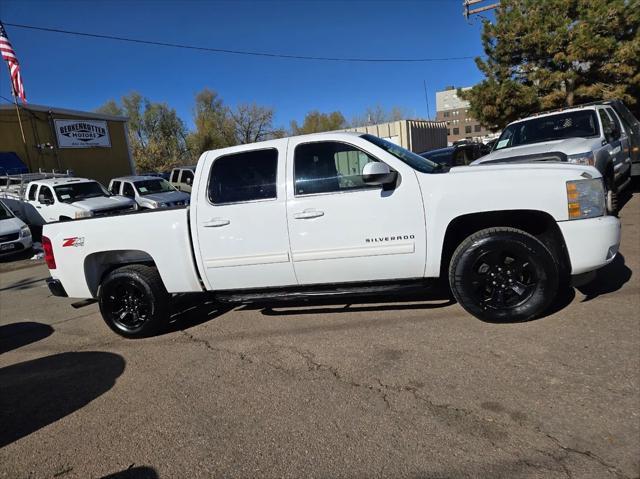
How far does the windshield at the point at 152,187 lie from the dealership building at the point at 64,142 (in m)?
8.39

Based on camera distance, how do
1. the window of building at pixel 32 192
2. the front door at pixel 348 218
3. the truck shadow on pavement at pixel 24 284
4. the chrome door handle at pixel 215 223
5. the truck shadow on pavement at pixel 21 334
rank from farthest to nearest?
the window of building at pixel 32 192 → the truck shadow on pavement at pixel 24 284 → the truck shadow on pavement at pixel 21 334 → the chrome door handle at pixel 215 223 → the front door at pixel 348 218

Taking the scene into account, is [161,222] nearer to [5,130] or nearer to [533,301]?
[533,301]

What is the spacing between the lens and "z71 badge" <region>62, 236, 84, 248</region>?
177 inches

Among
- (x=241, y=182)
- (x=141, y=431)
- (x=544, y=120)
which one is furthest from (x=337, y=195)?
(x=544, y=120)

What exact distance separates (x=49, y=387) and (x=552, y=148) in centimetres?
717

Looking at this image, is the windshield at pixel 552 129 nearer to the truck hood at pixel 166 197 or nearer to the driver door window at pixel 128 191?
the truck hood at pixel 166 197

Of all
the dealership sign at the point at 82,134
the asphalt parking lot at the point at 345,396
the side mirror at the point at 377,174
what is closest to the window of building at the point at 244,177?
the side mirror at the point at 377,174

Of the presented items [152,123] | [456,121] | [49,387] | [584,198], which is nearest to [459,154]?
[584,198]

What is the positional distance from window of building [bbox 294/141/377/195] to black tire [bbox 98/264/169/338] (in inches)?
72.0

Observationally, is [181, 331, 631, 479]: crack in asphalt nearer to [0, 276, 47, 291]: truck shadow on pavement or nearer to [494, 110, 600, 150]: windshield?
[0, 276, 47, 291]: truck shadow on pavement

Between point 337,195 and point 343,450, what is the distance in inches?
83.7

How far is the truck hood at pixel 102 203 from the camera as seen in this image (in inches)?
495

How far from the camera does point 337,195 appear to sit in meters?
3.86

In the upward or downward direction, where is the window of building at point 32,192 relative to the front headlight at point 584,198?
upward
